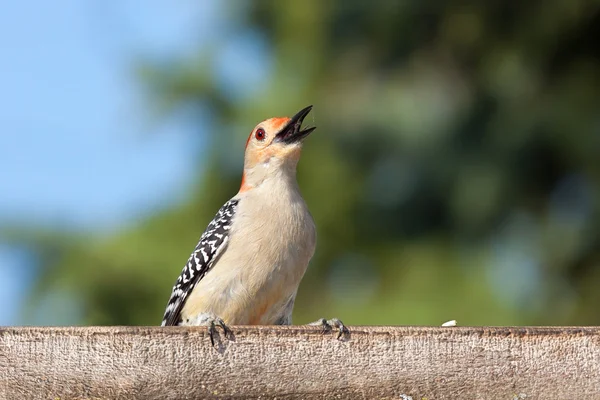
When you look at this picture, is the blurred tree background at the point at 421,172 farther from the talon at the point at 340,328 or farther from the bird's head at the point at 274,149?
the talon at the point at 340,328

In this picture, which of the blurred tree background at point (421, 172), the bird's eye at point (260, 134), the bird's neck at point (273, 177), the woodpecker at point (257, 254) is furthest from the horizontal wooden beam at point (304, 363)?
the blurred tree background at point (421, 172)

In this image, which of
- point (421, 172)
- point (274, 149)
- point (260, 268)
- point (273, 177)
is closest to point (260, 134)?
point (274, 149)

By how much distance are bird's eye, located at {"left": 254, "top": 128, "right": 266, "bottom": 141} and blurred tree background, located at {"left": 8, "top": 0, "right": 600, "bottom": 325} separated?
6.27m

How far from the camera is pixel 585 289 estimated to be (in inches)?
523

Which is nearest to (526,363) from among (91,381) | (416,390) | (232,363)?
(416,390)

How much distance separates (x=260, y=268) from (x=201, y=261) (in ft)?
1.88

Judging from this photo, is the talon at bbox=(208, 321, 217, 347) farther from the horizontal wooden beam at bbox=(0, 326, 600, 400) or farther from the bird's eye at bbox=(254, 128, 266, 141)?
the bird's eye at bbox=(254, 128, 266, 141)

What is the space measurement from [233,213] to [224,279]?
544mm

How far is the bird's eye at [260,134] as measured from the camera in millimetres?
6734

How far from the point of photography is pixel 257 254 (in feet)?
19.6

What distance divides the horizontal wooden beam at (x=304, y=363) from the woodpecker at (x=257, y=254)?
172cm

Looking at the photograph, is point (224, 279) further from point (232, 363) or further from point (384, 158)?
point (384, 158)

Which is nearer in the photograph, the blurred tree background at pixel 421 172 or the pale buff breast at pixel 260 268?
the pale buff breast at pixel 260 268

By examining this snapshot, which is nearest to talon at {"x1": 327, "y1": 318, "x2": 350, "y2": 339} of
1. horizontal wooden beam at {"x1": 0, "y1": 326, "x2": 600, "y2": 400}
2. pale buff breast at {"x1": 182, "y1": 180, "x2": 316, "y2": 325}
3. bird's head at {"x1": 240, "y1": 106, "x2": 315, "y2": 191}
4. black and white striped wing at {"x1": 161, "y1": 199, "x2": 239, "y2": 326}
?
horizontal wooden beam at {"x1": 0, "y1": 326, "x2": 600, "y2": 400}
